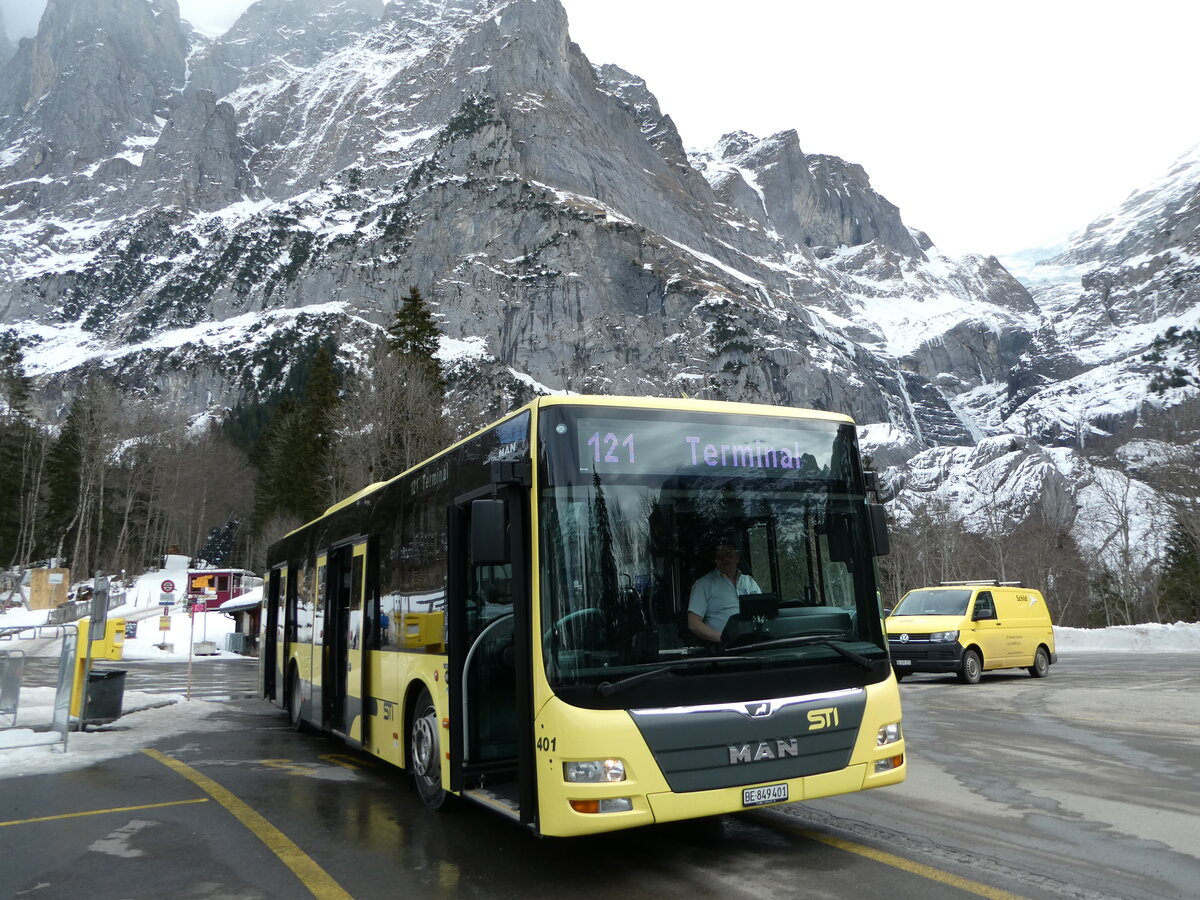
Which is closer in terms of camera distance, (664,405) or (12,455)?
(664,405)

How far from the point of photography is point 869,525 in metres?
5.86

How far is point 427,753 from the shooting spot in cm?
680

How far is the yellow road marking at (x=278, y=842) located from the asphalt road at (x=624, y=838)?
0.02 metres

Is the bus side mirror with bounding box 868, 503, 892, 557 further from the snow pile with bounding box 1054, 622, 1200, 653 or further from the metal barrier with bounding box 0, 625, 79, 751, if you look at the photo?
the snow pile with bounding box 1054, 622, 1200, 653

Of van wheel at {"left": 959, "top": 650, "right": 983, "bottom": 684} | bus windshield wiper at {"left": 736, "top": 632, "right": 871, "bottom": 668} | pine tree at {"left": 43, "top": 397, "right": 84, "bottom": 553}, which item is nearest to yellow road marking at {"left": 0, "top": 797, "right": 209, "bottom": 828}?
bus windshield wiper at {"left": 736, "top": 632, "right": 871, "bottom": 668}

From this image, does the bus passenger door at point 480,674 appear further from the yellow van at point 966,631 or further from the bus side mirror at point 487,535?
the yellow van at point 966,631

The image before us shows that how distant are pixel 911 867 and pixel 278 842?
3.88 meters

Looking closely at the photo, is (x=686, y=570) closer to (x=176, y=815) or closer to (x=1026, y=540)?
(x=176, y=815)

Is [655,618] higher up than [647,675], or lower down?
higher up

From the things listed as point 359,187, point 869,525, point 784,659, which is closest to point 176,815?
point 784,659

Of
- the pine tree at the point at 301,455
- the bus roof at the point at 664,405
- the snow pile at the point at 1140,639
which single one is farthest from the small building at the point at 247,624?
the bus roof at the point at 664,405

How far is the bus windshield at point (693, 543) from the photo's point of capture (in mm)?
4871

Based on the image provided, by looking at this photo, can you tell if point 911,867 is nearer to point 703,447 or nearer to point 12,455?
point 703,447

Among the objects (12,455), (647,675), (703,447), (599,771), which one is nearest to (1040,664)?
(703,447)
